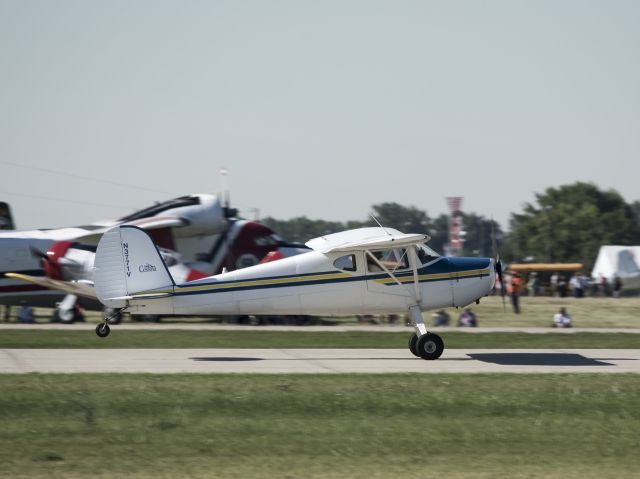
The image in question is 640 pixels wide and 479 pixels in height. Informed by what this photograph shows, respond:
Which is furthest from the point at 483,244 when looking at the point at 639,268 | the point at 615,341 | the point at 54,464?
the point at 54,464

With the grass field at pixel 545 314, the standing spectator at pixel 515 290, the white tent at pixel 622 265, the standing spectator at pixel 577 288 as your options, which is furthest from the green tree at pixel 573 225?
the standing spectator at pixel 515 290

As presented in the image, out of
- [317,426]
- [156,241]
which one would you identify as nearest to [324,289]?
[317,426]

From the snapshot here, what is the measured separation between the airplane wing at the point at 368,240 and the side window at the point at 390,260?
212 mm

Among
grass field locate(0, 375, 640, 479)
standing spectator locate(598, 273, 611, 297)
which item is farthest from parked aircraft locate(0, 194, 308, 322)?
standing spectator locate(598, 273, 611, 297)

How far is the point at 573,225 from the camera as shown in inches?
4380

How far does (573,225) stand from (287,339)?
306 feet

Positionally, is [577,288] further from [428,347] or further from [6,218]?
[428,347]

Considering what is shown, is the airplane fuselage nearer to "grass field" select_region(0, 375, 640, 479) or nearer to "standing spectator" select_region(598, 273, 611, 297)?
"grass field" select_region(0, 375, 640, 479)

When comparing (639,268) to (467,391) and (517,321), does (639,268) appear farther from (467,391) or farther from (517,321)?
(467,391)

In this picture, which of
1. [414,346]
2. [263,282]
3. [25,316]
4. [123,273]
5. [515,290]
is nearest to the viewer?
[123,273]

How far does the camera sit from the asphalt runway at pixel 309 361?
16516mm

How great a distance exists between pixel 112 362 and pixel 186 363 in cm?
137

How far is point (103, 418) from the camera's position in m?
11.9

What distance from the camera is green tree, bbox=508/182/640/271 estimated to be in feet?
358
